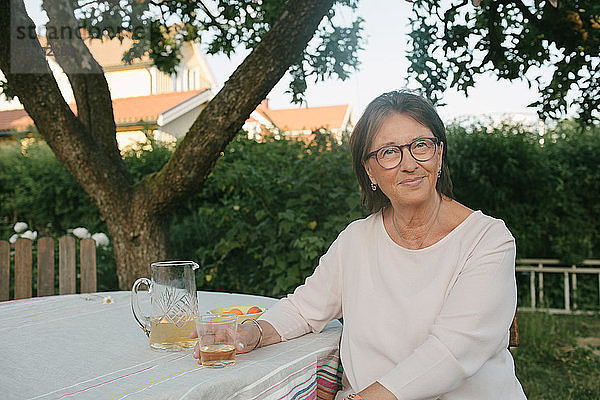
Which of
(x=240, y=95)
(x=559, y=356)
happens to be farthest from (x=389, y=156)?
(x=559, y=356)

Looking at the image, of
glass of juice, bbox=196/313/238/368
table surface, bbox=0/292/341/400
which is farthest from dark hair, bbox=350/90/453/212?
glass of juice, bbox=196/313/238/368

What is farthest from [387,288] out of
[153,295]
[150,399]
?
[150,399]

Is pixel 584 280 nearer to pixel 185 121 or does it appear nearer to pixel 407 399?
pixel 407 399

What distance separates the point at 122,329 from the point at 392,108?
107cm

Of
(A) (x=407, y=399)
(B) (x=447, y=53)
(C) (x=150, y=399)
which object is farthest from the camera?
(B) (x=447, y=53)

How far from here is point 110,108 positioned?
357 centimetres

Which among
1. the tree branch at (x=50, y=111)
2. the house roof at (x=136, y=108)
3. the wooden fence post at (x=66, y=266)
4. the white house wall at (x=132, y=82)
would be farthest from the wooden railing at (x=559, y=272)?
the white house wall at (x=132, y=82)

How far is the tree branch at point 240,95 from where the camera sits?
9.39 ft

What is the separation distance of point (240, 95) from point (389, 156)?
1.55 metres

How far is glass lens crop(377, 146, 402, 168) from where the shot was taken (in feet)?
5.15

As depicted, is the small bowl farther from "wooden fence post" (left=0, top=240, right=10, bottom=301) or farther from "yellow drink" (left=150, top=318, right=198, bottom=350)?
"wooden fence post" (left=0, top=240, right=10, bottom=301)

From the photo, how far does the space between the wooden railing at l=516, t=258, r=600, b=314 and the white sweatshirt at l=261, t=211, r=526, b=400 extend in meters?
4.38

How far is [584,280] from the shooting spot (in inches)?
219

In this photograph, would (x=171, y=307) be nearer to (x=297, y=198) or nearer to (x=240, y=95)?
(x=240, y=95)
